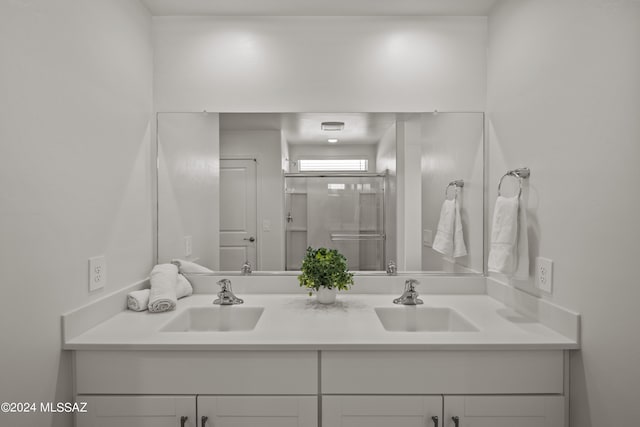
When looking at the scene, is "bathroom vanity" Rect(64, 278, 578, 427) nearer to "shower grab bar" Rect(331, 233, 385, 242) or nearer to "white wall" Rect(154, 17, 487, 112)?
"shower grab bar" Rect(331, 233, 385, 242)

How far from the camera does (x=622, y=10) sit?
3.38 feet

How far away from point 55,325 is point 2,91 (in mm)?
720

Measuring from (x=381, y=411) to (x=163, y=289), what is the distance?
3.40 ft

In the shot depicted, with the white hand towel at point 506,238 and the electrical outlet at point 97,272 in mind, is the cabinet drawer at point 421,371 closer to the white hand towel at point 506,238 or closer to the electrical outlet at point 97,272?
the white hand towel at point 506,238

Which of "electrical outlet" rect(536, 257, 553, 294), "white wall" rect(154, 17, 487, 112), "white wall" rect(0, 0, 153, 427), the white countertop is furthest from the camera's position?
"white wall" rect(154, 17, 487, 112)

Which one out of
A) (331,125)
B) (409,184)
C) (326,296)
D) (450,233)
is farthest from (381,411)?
(331,125)

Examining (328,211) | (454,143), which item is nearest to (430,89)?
(454,143)

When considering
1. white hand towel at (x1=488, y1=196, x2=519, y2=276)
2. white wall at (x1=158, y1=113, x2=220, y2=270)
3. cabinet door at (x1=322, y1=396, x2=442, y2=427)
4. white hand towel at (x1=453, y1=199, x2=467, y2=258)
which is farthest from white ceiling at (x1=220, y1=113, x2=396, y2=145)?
cabinet door at (x1=322, y1=396, x2=442, y2=427)

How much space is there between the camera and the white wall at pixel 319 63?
1.85m

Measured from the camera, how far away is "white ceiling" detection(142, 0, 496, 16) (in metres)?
1.73

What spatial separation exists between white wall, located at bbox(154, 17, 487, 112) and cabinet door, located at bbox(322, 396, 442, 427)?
133 cm

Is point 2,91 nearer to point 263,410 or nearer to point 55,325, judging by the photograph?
point 55,325

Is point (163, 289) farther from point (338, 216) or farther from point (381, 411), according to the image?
point (381, 411)

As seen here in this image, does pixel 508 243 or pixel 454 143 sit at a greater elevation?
pixel 454 143
